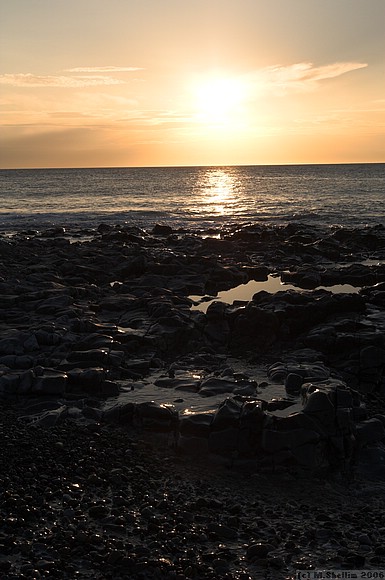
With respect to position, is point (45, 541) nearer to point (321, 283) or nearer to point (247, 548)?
point (247, 548)

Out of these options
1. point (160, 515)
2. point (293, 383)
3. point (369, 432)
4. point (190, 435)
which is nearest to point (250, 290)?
point (293, 383)

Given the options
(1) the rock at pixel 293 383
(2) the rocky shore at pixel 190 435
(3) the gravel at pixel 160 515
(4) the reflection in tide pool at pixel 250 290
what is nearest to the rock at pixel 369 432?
(2) the rocky shore at pixel 190 435

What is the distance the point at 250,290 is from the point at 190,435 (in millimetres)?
12588

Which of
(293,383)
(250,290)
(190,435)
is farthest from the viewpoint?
(250,290)

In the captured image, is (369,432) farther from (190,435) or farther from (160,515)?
(160,515)

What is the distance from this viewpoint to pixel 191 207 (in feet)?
236

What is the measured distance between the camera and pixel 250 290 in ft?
70.9

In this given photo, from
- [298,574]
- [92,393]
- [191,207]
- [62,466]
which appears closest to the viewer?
[298,574]

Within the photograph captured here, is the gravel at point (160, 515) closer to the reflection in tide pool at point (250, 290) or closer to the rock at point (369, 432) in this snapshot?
the rock at point (369, 432)

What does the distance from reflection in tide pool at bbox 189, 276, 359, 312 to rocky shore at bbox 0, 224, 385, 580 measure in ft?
3.68

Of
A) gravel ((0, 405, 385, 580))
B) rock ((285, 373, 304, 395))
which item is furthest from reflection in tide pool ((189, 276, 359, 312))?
gravel ((0, 405, 385, 580))

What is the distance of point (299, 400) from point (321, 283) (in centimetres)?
1272

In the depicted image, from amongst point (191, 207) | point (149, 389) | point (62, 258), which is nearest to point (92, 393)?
point (149, 389)

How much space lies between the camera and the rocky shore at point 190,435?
22.3 feet
